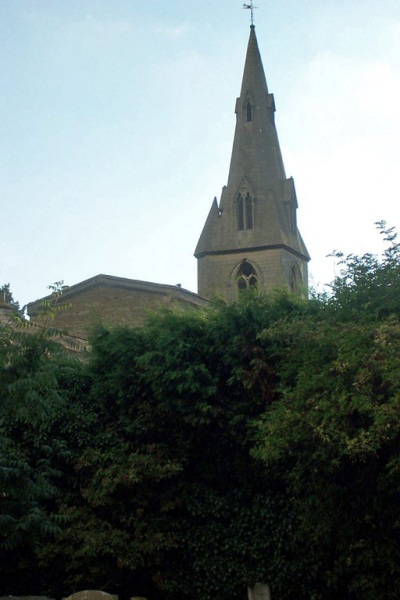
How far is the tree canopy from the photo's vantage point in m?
16.6

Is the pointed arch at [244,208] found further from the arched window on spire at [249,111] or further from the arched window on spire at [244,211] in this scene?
the arched window on spire at [249,111]

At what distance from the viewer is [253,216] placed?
182ft

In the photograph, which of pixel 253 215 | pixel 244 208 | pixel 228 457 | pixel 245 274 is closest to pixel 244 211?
pixel 244 208

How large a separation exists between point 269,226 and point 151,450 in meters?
36.7

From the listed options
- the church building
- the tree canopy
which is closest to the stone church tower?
the church building

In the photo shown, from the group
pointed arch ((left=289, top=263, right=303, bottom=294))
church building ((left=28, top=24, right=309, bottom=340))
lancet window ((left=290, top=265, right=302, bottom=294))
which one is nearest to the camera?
church building ((left=28, top=24, right=309, bottom=340))

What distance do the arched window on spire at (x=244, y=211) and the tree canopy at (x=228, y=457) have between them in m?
35.1

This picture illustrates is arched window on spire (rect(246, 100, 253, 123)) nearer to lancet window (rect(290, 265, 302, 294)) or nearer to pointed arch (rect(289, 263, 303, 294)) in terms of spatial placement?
pointed arch (rect(289, 263, 303, 294))

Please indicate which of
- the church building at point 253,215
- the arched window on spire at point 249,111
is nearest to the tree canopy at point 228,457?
the church building at point 253,215

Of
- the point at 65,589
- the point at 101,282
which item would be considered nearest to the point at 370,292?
the point at 65,589

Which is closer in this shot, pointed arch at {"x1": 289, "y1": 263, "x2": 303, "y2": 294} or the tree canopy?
the tree canopy

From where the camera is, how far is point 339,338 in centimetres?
1702

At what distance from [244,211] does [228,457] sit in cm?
3722

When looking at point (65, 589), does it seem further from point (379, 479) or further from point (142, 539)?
point (379, 479)
